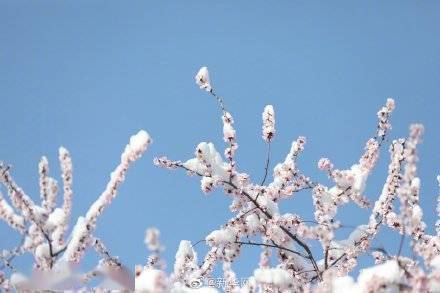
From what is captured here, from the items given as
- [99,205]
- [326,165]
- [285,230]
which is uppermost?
[326,165]

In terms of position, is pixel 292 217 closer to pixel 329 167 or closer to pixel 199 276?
pixel 329 167

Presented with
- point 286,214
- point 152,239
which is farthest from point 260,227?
point 152,239

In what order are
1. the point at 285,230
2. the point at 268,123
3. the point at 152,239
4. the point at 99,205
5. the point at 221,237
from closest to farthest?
1. the point at 152,239
2. the point at 99,205
3. the point at 285,230
4. the point at 221,237
5. the point at 268,123

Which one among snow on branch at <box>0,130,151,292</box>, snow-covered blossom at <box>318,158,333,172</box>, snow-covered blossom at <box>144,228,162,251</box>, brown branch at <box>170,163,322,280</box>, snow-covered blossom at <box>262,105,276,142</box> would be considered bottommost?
snow-covered blossom at <box>144,228,162,251</box>

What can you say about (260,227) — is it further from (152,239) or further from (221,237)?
(152,239)

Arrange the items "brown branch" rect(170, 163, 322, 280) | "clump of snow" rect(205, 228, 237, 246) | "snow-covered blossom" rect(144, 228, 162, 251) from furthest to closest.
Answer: "clump of snow" rect(205, 228, 237, 246) → "brown branch" rect(170, 163, 322, 280) → "snow-covered blossom" rect(144, 228, 162, 251)

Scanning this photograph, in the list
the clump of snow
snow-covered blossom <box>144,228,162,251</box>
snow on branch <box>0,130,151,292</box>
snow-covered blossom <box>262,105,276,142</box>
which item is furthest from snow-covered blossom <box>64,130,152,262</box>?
snow-covered blossom <box>262,105,276,142</box>

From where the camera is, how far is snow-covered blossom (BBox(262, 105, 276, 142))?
314 inches

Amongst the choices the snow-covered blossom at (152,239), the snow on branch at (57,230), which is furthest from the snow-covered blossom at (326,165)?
the snow-covered blossom at (152,239)

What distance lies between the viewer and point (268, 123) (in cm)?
806

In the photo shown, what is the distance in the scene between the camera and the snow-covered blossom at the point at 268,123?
26.1ft

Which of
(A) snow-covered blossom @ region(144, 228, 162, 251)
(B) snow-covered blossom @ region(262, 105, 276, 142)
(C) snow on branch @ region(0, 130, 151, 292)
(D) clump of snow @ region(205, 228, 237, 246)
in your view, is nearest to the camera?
(A) snow-covered blossom @ region(144, 228, 162, 251)

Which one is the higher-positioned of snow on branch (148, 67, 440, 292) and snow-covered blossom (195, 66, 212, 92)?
snow-covered blossom (195, 66, 212, 92)

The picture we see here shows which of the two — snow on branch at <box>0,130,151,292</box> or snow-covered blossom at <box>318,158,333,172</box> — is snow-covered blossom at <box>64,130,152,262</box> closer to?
snow on branch at <box>0,130,151,292</box>
